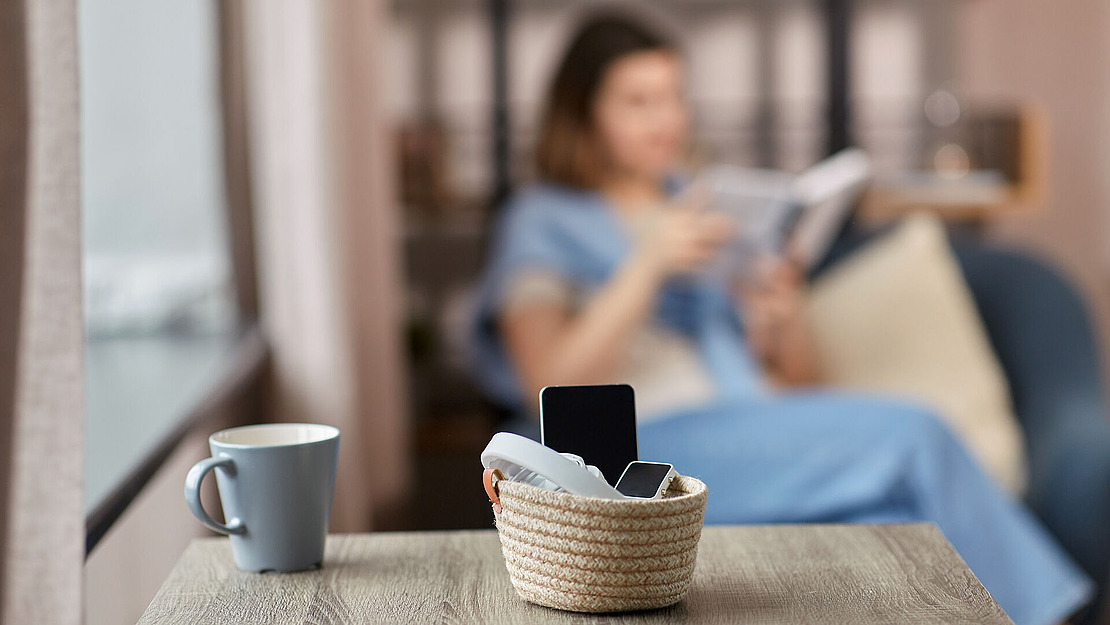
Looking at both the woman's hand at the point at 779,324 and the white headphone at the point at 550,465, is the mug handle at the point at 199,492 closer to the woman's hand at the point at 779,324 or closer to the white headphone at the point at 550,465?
the white headphone at the point at 550,465

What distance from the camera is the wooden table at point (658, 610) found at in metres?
0.52

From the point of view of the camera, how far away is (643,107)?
1.64 meters

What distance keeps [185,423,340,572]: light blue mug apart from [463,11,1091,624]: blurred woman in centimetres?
77

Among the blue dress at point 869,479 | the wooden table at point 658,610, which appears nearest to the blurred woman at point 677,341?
the blue dress at point 869,479

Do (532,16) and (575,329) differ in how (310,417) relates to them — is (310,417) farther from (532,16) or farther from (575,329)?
(532,16)

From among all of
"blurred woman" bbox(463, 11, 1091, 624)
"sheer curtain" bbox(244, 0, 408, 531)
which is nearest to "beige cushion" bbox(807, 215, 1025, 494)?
"blurred woman" bbox(463, 11, 1091, 624)

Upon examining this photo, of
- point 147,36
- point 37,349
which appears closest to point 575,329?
point 147,36

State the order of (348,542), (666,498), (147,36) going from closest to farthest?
(666,498), (348,542), (147,36)

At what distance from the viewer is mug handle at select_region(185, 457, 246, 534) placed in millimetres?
565

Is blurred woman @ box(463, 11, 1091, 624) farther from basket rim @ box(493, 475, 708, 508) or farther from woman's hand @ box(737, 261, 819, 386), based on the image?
basket rim @ box(493, 475, 708, 508)

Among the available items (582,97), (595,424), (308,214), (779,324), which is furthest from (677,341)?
(595,424)

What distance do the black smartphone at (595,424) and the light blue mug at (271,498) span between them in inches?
5.1

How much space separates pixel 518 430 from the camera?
1587 millimetres

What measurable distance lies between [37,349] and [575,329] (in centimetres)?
106
